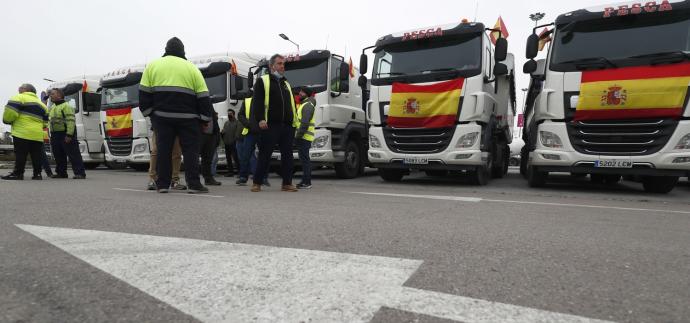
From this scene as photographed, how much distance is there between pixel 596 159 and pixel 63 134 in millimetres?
9242

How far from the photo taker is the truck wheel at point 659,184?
21.3 ft

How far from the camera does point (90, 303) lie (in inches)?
54.2

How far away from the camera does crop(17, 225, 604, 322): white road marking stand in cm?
131

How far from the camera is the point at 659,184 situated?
6.62 meters

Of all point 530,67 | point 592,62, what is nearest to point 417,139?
point 530,67

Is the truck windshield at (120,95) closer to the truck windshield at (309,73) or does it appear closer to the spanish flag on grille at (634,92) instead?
the truck windshield at (309,73)

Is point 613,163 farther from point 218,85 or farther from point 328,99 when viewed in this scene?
point 218,85

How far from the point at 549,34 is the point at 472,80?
1.49 metres

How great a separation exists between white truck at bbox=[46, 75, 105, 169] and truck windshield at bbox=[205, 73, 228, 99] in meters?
4.56

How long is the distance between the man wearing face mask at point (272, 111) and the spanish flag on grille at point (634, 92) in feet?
14.0

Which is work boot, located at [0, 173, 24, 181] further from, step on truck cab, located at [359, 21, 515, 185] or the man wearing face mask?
step on truck cab, located at [359, 21, 515, 185]

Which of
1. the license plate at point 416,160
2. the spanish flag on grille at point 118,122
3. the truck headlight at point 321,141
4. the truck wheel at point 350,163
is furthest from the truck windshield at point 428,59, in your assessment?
the spanish flag on grille at point 118,122

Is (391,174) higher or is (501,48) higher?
(501,48)

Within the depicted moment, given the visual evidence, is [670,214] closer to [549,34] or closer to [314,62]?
[549,34]
